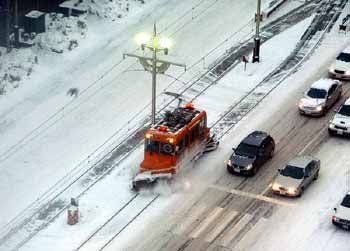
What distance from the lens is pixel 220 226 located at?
168 feet

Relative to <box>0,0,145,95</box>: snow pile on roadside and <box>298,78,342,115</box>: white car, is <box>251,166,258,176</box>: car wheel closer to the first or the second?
<box>298,78,342,115</box>: white car

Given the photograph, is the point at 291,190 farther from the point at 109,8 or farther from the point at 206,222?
the point at 109,8

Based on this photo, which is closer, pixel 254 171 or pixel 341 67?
pixel 254 171

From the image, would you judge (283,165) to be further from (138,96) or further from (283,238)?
(138,96)

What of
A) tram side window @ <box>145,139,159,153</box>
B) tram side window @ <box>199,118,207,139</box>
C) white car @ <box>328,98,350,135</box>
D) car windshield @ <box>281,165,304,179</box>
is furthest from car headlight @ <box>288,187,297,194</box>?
white car @ <box>328,98,350,135</box>

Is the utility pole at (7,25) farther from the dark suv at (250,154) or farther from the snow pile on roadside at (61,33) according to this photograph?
the dark suv at (250,154)

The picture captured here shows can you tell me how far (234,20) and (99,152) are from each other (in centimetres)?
1976

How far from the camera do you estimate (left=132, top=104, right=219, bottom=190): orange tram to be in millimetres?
54500

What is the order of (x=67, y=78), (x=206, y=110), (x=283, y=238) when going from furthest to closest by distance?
(x=67, y=78), (x=206, y=110), (x=283, y=238)

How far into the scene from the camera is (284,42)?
71812 millimetres

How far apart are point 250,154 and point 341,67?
42.4 ft

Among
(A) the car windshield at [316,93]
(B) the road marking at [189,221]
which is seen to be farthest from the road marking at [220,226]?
(A) the car windshield at [316,93]

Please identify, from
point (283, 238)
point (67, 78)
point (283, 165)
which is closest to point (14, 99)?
point (67, 78)

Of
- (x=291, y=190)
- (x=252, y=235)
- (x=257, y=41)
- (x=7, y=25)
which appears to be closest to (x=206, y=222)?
(x=252, y=235)
